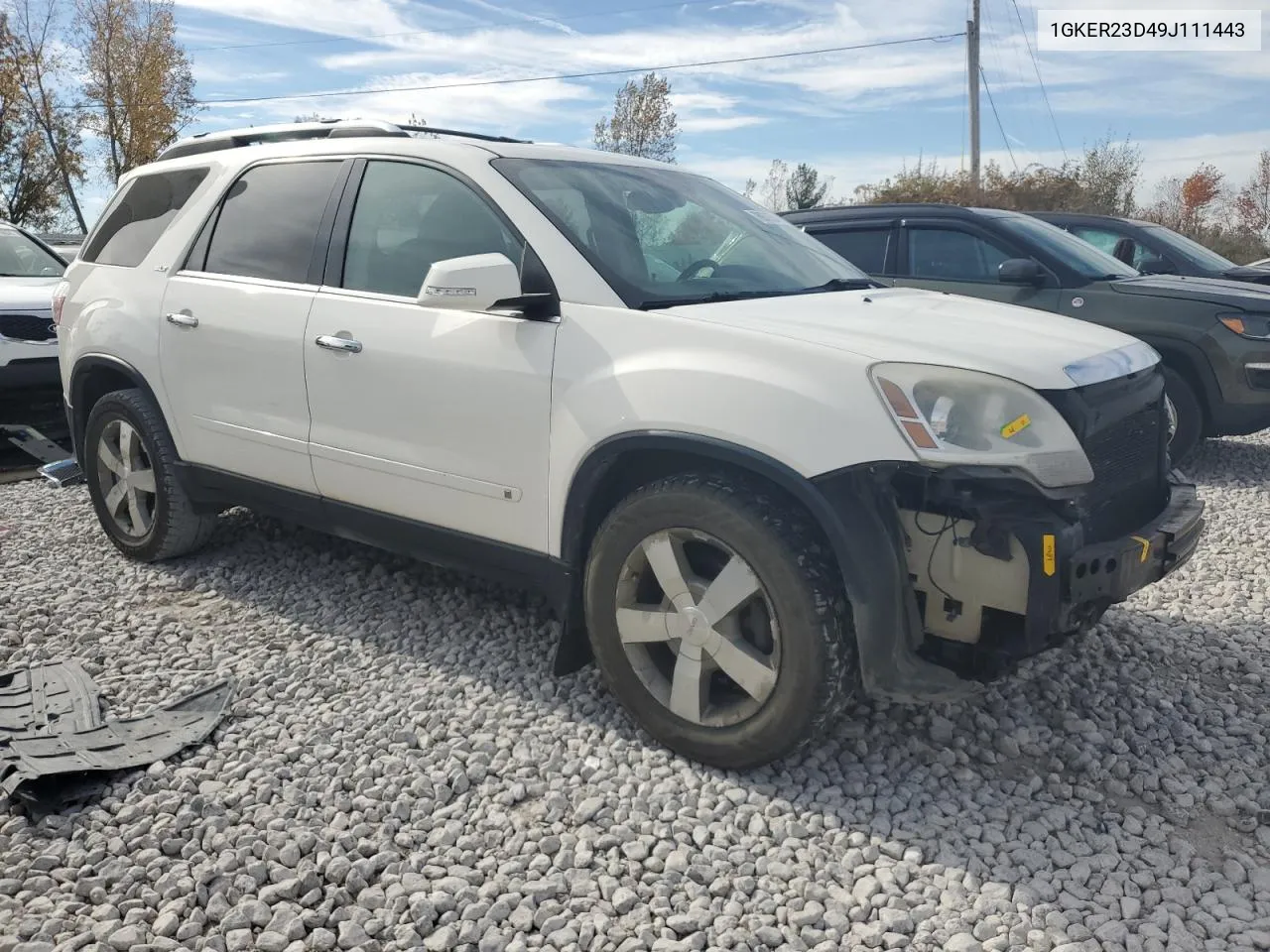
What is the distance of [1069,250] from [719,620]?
5680 mm

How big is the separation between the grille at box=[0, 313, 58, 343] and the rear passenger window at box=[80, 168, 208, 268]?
2.82m

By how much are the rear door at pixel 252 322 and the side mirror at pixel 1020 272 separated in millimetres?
4533

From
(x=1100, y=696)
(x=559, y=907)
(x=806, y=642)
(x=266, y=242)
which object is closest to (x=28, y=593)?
(x=266, y=242)

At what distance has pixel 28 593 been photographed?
466 cm

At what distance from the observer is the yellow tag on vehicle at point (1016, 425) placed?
8.90 feet

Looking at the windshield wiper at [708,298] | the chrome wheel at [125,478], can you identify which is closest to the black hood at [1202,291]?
the windshield wiper at [708,298]

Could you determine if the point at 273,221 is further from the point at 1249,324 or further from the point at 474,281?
the point at 1249,324

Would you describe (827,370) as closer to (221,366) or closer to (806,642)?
(806,642)

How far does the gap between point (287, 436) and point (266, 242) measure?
83 cm

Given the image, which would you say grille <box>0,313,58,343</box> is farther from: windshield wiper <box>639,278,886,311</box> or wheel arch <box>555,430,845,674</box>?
windshield wiper <box>639,278,886,311</box>

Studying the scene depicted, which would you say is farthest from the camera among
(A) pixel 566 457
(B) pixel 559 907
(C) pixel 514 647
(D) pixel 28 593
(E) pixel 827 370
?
(D) pixel 28 593

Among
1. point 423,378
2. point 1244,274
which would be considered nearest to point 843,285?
point 423,378

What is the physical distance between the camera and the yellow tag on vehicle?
2712mm

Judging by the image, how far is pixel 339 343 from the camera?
3.75 metres
